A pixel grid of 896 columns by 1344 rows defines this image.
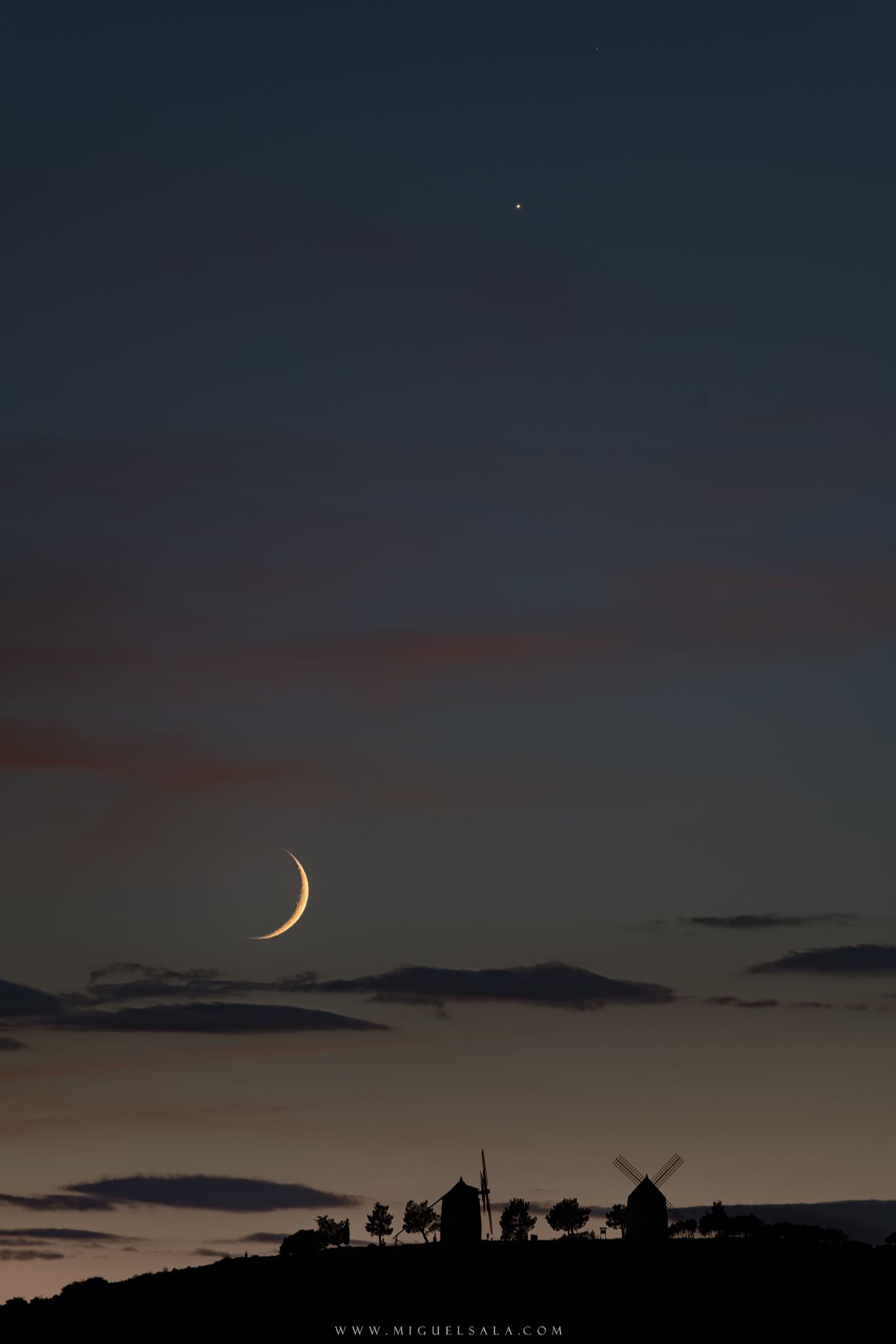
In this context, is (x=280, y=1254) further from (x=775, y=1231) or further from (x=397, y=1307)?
(x=775, y=1231)

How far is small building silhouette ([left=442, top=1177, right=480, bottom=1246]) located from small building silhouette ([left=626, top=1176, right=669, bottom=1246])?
53.7 ft

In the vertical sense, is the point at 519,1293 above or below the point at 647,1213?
A: below

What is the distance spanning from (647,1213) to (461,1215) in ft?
64.1

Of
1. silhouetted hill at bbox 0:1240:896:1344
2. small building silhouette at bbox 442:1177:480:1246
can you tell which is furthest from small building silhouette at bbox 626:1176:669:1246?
small building silhouette at bbox 442:1177:480:1246

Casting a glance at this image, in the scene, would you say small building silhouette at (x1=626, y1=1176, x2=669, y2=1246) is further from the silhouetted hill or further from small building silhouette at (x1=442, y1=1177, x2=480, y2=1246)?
small building silhouette at (x1=442, y1=1177, x2=480, y2=1246)

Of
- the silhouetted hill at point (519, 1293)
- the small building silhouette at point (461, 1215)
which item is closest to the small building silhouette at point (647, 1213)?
the silhouetted hill at point (519, 1293)

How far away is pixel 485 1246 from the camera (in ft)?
577

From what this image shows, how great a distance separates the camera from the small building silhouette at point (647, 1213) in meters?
172

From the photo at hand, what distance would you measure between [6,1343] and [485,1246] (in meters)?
48.9

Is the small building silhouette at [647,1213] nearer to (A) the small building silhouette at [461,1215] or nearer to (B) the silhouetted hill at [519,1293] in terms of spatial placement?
(B) the silhouetted hill at [519,1293]

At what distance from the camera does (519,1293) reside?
160 metres

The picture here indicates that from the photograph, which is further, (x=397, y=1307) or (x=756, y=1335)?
(x=397, y=1307)

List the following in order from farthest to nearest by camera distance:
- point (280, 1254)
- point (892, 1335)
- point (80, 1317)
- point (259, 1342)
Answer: point (280, 1254) < point (80, 1317) < point (259, 1342) < point (892, 1335)

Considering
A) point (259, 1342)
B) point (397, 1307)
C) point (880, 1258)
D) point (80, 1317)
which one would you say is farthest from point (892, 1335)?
point (80, 1317)
